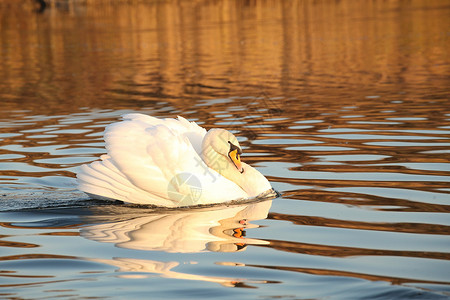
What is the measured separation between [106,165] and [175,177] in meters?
0.77

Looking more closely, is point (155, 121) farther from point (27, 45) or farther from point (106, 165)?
point (27, 45)

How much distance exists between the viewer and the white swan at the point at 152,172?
8195 mm

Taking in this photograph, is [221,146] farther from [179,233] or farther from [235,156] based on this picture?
[179,233]

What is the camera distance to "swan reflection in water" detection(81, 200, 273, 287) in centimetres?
621

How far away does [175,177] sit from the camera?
26.8ft

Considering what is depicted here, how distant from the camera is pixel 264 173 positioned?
33.4 feet

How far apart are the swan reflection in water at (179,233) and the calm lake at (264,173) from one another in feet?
0.07

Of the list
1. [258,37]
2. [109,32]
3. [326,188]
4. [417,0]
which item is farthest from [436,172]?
[417,0]

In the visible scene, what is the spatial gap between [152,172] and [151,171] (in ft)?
0.05

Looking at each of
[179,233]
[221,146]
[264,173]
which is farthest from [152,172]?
[264,173]

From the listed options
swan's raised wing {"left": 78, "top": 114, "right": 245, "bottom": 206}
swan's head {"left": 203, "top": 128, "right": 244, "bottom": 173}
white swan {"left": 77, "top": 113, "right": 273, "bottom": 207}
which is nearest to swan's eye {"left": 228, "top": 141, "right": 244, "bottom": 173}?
swan's head {"left": 203, "top": 128, "right": 244, "bottom": 173}

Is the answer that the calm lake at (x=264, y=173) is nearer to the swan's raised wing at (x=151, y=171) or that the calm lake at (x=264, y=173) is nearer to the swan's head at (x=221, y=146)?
the swan's raised wing at (x=151, y=171)

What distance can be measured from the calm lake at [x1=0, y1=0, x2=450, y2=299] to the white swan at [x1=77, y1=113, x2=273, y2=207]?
8.2 inches

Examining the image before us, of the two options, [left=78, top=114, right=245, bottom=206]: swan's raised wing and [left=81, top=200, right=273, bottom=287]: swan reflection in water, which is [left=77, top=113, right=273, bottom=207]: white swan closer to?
[left=78, top=114, right=245, bottom=206]: swan's raised wing
